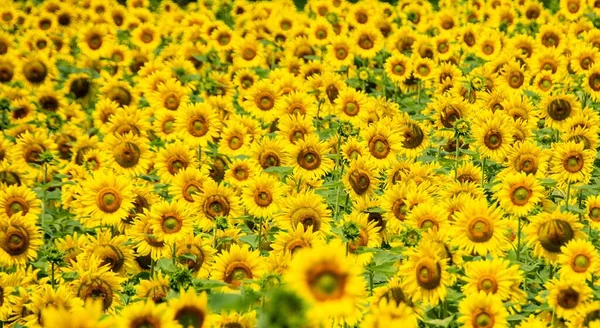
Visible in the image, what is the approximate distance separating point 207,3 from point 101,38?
366 centimetres

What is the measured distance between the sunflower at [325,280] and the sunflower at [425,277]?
4.88ft

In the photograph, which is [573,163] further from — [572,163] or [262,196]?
[262,196]

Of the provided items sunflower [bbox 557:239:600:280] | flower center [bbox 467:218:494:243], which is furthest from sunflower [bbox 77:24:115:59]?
sunflower [bbox 557:239:600:280]

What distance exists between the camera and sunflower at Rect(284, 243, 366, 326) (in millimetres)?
2736

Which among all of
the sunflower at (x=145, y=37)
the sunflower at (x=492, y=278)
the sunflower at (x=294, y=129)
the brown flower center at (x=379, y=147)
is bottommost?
the sunflower at (x=492, y=278)

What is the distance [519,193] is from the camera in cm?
538

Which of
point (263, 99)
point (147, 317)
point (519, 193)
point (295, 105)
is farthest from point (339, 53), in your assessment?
point (147, 317)

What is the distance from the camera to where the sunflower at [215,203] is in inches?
223

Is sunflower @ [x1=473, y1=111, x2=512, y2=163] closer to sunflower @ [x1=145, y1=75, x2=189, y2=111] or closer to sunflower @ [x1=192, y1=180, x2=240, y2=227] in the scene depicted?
sunflower @ [x1=192, y1=180, x2=240, y2=227]

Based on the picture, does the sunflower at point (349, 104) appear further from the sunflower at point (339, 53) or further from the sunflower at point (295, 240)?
the sunflower at point (295, 240)

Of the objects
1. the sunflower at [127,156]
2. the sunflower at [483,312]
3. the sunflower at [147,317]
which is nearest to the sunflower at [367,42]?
the sunflower at [127,156]

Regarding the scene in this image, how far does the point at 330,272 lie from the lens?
2799 millimetres

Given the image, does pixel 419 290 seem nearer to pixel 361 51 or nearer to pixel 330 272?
pixel 330 272

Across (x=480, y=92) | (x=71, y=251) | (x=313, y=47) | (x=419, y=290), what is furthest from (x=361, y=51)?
(x=419, y=290)
